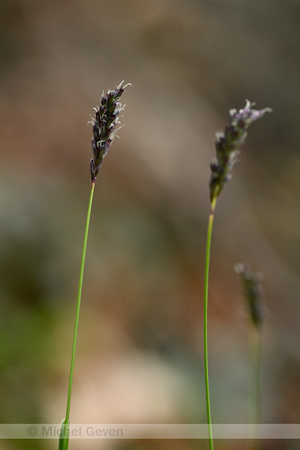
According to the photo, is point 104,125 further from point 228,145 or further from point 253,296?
point 253,296

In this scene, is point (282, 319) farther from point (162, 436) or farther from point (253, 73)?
point (253, 73)

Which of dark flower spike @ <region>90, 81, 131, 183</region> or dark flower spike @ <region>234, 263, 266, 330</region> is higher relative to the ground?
dark flower spike @ <region>90, 81, 131, 183</region>

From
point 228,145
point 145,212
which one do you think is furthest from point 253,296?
point 145,212

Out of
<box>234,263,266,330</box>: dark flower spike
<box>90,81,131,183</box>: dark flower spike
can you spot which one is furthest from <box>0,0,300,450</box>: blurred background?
<box>90,81,131,183</box>: dark flower spike

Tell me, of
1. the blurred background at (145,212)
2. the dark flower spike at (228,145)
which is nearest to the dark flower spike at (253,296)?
the dark flower spike at (228,145)

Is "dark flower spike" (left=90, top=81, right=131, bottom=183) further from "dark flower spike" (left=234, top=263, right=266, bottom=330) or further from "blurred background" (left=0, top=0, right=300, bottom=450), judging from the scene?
"blurred background" (left=0, top=0, right=300, bottom=450)

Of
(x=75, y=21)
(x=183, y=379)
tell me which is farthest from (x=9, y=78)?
(x=183, y=379)

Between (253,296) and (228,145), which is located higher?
(228,145)

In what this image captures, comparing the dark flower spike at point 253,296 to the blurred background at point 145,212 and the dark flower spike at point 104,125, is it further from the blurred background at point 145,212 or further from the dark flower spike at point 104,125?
the blurred background at point 145,212
